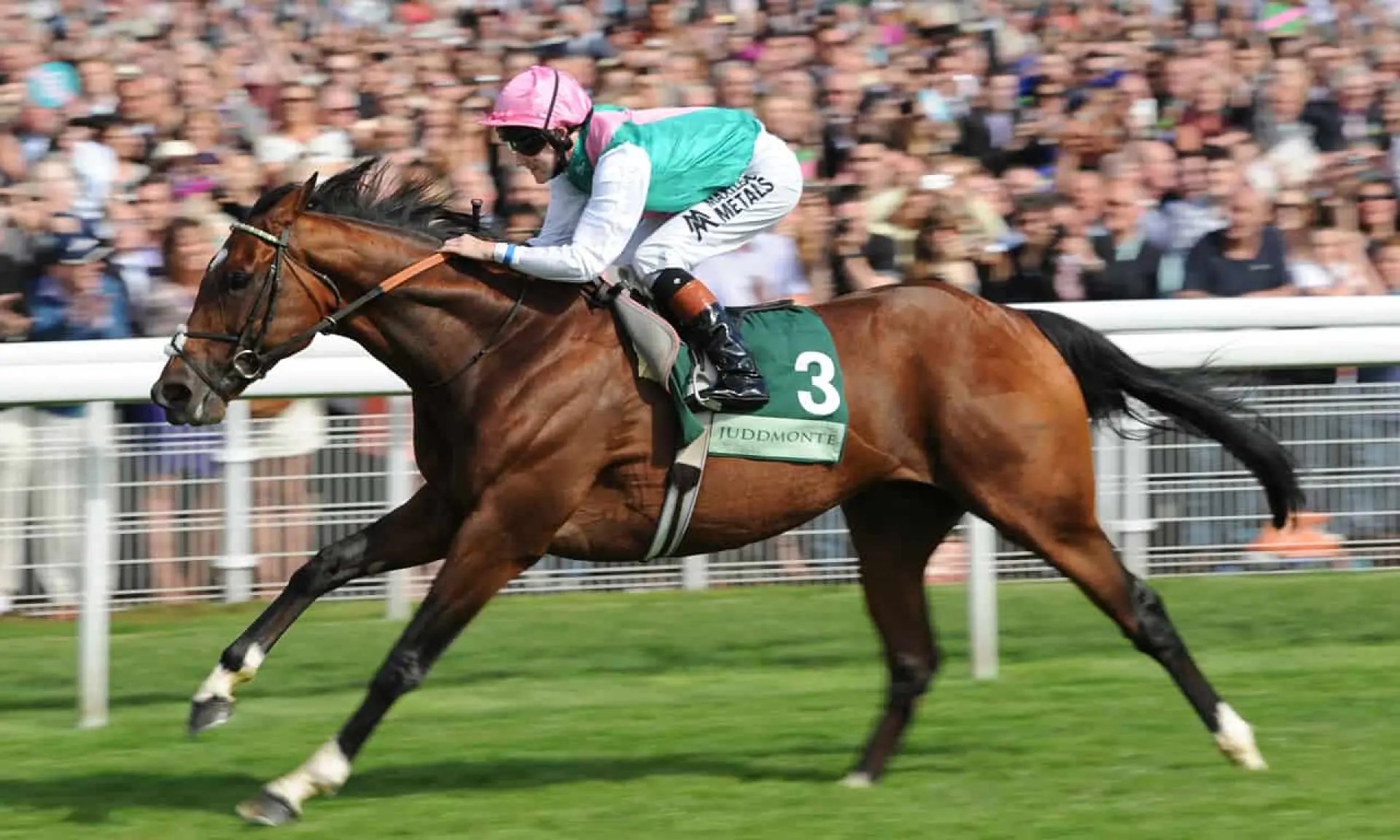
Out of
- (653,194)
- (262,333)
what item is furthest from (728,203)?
(262,333)

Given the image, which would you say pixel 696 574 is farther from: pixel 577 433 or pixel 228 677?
pixel 228 677

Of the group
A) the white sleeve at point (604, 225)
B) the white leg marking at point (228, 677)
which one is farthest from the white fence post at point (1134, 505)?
the white leg marking at point (228, 677)

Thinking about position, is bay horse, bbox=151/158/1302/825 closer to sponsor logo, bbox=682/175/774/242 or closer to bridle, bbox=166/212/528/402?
bridle, bbox=166/212/528/402

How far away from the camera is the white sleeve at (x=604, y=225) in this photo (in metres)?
5.08

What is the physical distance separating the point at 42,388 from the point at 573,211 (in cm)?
168

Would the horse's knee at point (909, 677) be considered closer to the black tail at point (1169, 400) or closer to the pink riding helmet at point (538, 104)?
the black tail at point (1169, 400)

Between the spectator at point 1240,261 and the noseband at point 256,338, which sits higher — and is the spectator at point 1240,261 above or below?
below

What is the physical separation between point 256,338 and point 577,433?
777 millimetres

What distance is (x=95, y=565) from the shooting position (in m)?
6.09

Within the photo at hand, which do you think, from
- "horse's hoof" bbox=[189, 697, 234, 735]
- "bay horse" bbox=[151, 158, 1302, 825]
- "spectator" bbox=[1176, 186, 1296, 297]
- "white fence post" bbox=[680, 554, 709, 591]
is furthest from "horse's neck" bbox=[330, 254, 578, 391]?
"spectator" bbox=[1176, 186, 1296, 297]

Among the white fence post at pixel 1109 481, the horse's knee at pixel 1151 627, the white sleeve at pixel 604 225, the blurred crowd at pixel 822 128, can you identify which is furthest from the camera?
the blurred crowd at pixel 822 128

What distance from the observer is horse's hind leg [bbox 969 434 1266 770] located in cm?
542

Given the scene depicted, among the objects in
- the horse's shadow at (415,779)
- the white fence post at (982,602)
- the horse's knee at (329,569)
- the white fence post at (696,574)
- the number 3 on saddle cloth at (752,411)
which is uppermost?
the number 3 on saddle cloth at (752,411)

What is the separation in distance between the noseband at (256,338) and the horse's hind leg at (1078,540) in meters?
1.70
